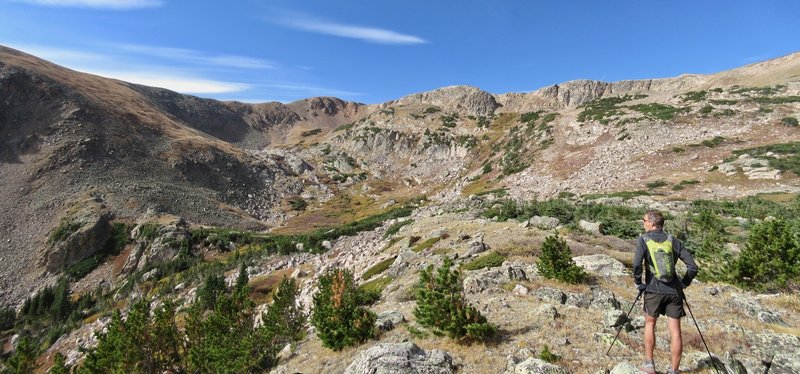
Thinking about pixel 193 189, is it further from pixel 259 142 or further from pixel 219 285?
pixel 259 142

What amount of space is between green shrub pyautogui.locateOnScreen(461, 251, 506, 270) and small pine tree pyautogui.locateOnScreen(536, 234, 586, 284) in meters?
3.08

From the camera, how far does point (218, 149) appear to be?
94875 millimetres

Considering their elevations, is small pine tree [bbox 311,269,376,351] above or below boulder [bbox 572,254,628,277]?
below

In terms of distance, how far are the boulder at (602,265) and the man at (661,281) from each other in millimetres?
8608

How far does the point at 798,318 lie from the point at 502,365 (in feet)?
29.0

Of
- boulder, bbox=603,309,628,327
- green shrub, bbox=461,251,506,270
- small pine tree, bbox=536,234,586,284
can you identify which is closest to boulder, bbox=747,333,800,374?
boulder, bbox=603,309,628,327

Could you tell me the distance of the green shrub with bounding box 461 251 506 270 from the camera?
1812cm

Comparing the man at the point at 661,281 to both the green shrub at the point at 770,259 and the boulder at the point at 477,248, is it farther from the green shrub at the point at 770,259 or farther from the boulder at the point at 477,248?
the boulder at the point at 477,248

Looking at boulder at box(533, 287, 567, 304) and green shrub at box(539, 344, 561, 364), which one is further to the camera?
boulder at box(533, 287, 567, 304)

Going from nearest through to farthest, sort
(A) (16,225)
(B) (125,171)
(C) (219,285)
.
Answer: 1. (C) (219,285)
2. (A) (16,225)
3. (B) (125,171)

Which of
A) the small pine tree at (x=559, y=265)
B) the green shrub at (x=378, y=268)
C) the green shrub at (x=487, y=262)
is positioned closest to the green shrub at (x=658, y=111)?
the green shrub at (x=378, y=268)

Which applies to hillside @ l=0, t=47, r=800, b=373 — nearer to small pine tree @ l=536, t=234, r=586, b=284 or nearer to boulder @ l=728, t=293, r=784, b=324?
boulder @ l=728, t=293, r=784, b=324

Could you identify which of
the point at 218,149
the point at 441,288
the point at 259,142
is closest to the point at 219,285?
the point at 441,288

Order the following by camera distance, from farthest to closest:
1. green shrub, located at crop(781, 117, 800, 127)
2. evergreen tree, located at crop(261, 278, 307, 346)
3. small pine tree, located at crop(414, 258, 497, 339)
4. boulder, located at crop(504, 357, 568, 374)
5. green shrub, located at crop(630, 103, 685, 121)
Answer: green shrub, located at crop(630, 103, 685, 121) < green shrub, located at crop(781, 117, 800, 127) < evergreen tree, located at crop(261, 278, 307, 346) < small pine tree, located at crop(414, 258, 497, 339) < boulder, located at crop(504, 357, 568, 374)
